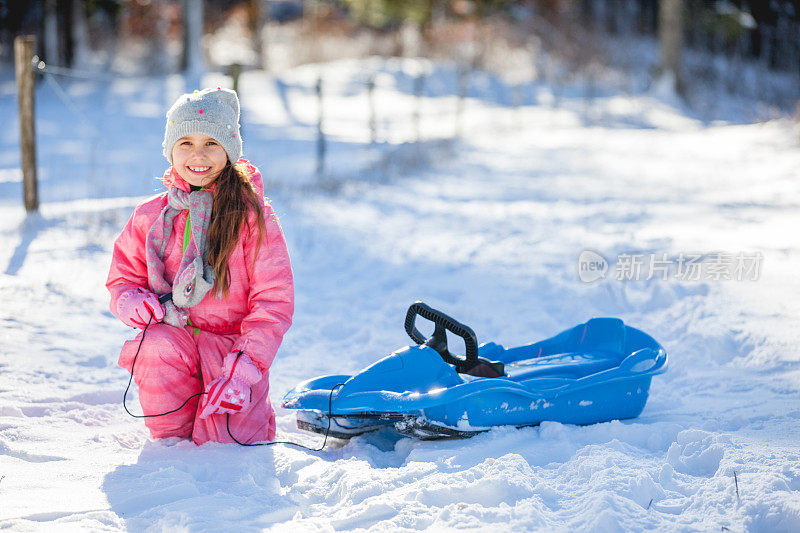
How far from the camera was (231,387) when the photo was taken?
8.12 feet

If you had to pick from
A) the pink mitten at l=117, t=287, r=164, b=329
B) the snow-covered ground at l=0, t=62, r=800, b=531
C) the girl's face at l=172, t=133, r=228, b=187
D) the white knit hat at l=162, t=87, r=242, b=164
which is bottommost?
the snow-covered ground at l=0, t=62, r=800, b=531

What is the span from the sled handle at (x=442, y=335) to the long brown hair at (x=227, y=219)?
66 cm

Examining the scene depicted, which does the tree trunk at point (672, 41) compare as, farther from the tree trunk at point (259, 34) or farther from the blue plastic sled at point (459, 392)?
the blue plastic sled at point (459, 392)

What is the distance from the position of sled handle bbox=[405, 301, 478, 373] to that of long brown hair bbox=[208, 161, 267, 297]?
660 millimetres

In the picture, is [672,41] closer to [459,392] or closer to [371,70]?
[371,70]

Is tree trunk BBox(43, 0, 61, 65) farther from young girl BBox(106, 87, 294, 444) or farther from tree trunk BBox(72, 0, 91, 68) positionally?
young girl BBox(106, 87, 294, 444)

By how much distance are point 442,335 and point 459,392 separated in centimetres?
39

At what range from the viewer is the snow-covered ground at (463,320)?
215 cm

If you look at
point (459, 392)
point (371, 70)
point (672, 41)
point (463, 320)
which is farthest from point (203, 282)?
point (672, 41)

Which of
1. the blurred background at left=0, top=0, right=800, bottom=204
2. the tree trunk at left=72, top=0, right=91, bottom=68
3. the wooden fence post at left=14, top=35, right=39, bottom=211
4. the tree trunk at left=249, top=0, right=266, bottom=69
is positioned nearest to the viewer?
the wooden fence post at left=14, top=35, right=39, bottom=211

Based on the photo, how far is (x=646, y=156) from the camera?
31.8ft

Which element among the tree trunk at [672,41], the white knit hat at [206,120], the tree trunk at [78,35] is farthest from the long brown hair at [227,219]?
the tree trunk at [672,41]

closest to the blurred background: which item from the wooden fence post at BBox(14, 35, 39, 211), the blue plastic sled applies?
the wooden fence post at BBox(14, 35, 39, 211)

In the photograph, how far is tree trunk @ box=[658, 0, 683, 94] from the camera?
1717 cm
